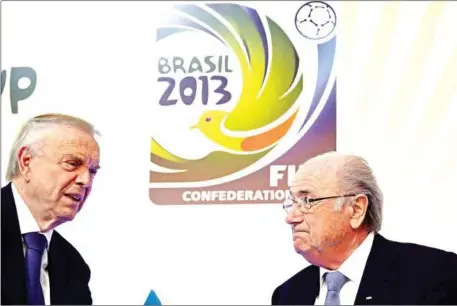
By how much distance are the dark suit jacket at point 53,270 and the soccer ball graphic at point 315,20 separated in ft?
3.90

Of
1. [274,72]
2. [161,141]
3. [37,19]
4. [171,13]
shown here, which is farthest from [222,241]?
[37,19]

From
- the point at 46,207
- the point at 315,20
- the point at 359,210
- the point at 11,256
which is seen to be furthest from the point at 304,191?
the point at 11,256

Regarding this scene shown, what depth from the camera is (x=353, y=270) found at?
2.64 meters

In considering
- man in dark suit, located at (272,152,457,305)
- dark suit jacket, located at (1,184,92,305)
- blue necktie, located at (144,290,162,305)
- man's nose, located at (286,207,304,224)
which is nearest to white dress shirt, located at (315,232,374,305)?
man in dark suit, located at (272,152,457,305)

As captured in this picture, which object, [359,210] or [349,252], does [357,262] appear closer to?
[349,252]

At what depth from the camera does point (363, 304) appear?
2.59 m

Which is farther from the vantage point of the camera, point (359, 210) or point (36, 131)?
point (36, 131)

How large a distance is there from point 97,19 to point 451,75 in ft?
4.43

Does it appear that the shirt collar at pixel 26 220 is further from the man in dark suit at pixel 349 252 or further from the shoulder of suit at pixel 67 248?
the man in dark suit at pixel 349 252

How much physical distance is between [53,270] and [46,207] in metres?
0.23

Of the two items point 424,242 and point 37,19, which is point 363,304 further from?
point 37,19

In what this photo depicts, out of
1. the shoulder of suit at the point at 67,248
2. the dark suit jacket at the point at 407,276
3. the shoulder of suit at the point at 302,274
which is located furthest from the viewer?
the shoulder of suit at the point at 67,248

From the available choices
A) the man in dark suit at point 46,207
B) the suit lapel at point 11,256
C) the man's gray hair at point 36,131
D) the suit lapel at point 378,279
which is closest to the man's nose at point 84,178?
the man in dark suit at point 46,207

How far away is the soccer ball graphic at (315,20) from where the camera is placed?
9.27ft
